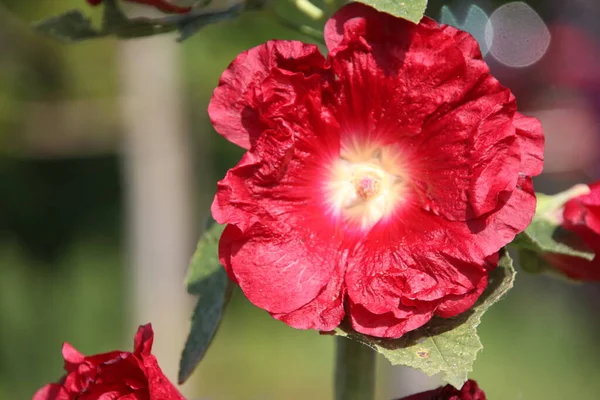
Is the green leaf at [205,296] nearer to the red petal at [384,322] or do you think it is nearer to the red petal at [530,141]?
the red petal at [384,322]

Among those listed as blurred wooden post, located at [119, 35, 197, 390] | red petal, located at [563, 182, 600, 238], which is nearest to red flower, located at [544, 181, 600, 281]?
red petal, located at [563, 182, 600, 238]

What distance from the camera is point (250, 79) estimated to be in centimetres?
74

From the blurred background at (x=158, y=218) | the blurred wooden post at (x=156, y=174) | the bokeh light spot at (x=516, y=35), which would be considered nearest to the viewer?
the bokeh light spot at (x=516, y=35)

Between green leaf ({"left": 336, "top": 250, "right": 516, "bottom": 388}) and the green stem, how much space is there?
0.19 metres

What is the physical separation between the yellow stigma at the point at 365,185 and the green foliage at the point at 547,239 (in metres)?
0.15

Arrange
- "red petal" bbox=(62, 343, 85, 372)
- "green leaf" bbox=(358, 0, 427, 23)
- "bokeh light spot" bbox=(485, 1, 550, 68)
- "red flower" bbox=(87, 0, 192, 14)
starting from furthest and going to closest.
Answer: "bokeh light spot" bbox=(485, 1, 550, 68), "red flower" bbox=(87, 0, 192, 14), "red petal" bbox=(62, 343, 85, 372), "green leaf" bbox=(358, 0, 427, 23)

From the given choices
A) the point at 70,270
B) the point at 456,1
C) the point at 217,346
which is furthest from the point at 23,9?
the point at 456,1

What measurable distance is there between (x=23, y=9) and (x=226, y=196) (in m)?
3.79

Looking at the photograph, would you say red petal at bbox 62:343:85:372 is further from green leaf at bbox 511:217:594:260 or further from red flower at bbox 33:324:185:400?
green leaf at bbox 511:217:594:260

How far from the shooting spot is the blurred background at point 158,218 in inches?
153

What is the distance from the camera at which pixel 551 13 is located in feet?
9.36

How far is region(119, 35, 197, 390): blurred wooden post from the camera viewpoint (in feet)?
13.9

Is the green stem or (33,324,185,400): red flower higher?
(33,324,185,400): red flower

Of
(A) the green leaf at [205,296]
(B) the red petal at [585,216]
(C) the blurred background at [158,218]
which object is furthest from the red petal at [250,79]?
(C) the blurred background at [158,218]
